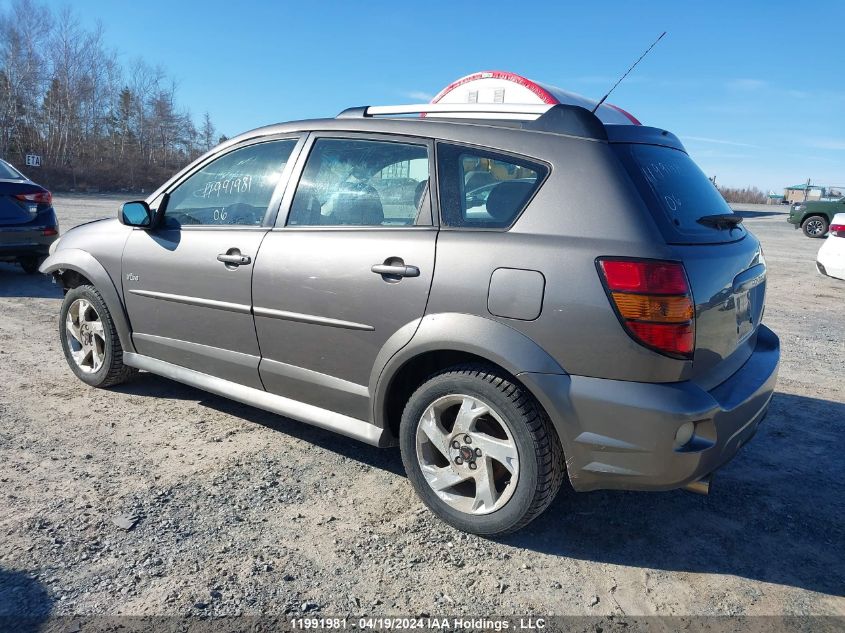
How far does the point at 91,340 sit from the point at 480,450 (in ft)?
10.1

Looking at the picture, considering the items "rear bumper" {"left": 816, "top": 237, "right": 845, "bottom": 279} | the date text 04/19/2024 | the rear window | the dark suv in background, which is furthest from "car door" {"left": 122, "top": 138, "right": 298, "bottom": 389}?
"rear bumper" {"left": 816, "top": 237, "right": 845, "bottom": 279}

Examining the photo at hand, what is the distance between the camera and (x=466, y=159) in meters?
2.85

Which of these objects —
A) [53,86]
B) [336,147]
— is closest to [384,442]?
[336,147]

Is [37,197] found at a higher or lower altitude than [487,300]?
higher

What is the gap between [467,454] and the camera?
2746mm

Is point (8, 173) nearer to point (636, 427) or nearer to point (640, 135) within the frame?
point (640, 135)

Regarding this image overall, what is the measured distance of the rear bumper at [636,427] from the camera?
91.8 inches

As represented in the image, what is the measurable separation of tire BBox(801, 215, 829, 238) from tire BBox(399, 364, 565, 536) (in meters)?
22.4

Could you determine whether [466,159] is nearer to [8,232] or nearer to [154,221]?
[154,221]

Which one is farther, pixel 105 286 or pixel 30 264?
pixel 30 264

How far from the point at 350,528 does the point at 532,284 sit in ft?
4.34

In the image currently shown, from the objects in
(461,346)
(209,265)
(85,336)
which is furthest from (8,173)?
(461,346)

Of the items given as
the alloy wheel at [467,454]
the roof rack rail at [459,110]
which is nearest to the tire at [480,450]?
the alloy wheel at [467,454]

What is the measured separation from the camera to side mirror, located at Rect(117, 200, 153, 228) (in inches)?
152
